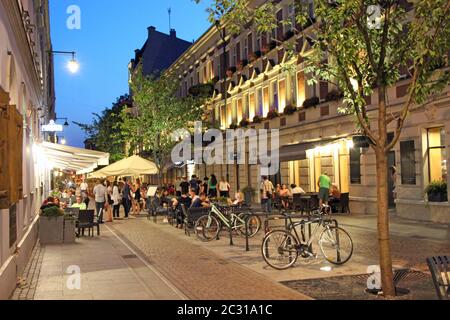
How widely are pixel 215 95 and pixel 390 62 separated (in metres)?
30.6

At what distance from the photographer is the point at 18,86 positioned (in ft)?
35.9

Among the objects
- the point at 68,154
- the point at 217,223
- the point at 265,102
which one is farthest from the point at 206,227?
the point at 265,102

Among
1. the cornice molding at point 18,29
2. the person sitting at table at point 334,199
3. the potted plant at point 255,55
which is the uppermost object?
the potted plant at point 255,55

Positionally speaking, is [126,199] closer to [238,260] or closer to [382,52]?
[238,260]

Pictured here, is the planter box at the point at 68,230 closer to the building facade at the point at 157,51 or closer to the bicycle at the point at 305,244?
the bicycle at the point at 305,244

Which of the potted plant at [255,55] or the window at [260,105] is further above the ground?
the potted plant at [255,55]

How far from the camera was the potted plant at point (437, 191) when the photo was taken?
54.6ft

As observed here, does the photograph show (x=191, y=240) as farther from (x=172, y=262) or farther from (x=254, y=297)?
(x=254, y=297)

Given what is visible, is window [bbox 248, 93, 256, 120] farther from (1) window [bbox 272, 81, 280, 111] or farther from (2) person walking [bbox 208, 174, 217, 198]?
(2) person walking [bbox 208, 174, 217, 198]

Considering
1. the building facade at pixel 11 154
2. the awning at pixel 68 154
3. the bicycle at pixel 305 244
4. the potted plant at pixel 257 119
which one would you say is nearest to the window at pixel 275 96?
the potted plant at pixel 257 119

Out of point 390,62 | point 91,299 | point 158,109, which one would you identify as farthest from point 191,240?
point 158,109

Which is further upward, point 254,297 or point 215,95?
point 215,95

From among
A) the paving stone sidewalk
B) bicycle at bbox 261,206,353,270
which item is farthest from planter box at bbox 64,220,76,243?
bicycle at bbox 261,206,353,270

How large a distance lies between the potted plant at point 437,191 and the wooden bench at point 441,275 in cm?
1162
